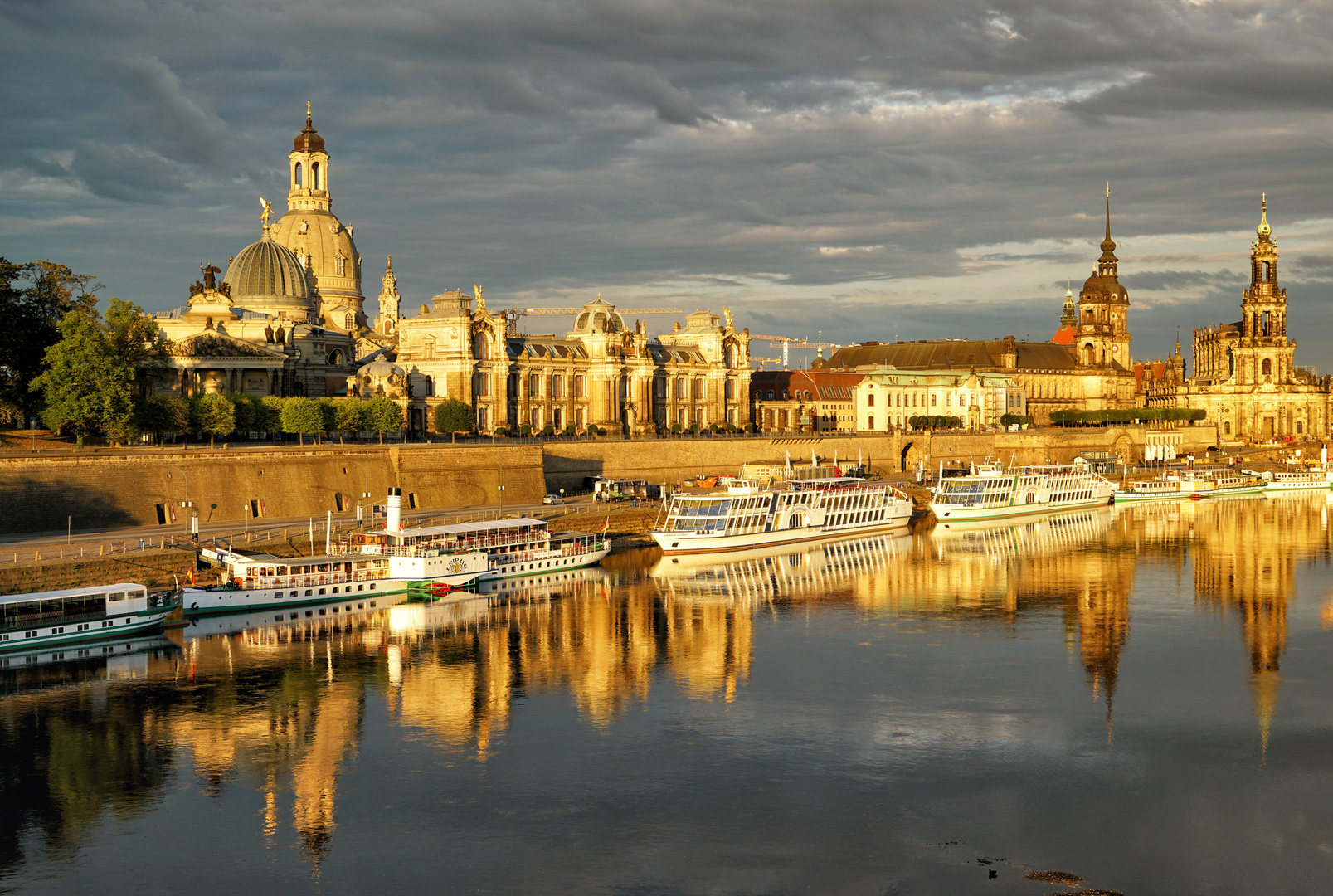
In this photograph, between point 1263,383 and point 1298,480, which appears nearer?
point 1298,480

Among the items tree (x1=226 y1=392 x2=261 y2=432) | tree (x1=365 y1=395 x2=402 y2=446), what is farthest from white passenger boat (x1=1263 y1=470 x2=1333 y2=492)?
tree (x1=226 y1=392 x2=261 y2=432)

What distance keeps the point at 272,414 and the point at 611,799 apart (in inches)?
2348

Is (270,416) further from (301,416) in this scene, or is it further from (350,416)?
(350,416)

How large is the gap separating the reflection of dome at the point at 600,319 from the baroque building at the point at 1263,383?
9774 centimetres

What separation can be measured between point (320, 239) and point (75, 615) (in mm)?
86034

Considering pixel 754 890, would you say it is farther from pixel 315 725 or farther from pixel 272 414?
pixel 272 414

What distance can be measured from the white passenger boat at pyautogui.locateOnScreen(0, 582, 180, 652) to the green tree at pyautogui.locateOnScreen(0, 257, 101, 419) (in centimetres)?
2705

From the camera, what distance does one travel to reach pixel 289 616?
183ft

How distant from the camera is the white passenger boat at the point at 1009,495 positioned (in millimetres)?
96688

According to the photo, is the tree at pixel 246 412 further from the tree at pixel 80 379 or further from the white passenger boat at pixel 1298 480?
the white passenger boat at pixel 1298 480

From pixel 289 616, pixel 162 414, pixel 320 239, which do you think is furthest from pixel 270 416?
pixel 320 239

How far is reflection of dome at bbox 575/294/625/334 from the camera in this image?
12125 cm

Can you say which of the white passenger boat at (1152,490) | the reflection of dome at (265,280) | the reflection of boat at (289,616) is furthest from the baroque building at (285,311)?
the white passenger boat at (1152,490)

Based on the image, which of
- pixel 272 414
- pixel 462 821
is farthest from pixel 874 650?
pixel 272 414
